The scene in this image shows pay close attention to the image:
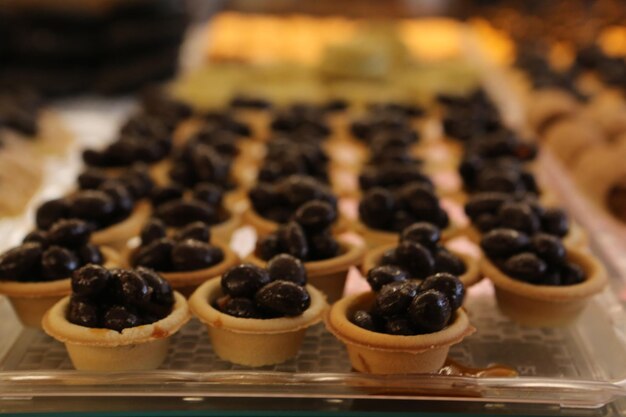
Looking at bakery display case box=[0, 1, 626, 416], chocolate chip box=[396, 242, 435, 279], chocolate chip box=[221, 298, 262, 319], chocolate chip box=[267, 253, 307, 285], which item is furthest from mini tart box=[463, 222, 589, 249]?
chocolate chip box=[221, 298, 262, 319]

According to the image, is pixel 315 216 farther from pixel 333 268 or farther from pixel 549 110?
pixel 549 110

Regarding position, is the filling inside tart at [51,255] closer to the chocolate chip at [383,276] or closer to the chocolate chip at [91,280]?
the chocolate chip at [91,280]

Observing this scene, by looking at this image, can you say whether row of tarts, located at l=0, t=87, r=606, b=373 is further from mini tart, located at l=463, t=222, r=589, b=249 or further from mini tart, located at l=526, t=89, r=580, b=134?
mini tart, located at l=526, t=89, r=580, b=134

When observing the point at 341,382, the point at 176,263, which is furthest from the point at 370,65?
the point at 341,382

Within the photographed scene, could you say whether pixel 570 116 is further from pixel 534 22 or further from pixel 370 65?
pixel 534 22

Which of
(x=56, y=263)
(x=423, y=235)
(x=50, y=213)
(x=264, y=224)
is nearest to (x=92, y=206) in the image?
(x=50, y=213)
